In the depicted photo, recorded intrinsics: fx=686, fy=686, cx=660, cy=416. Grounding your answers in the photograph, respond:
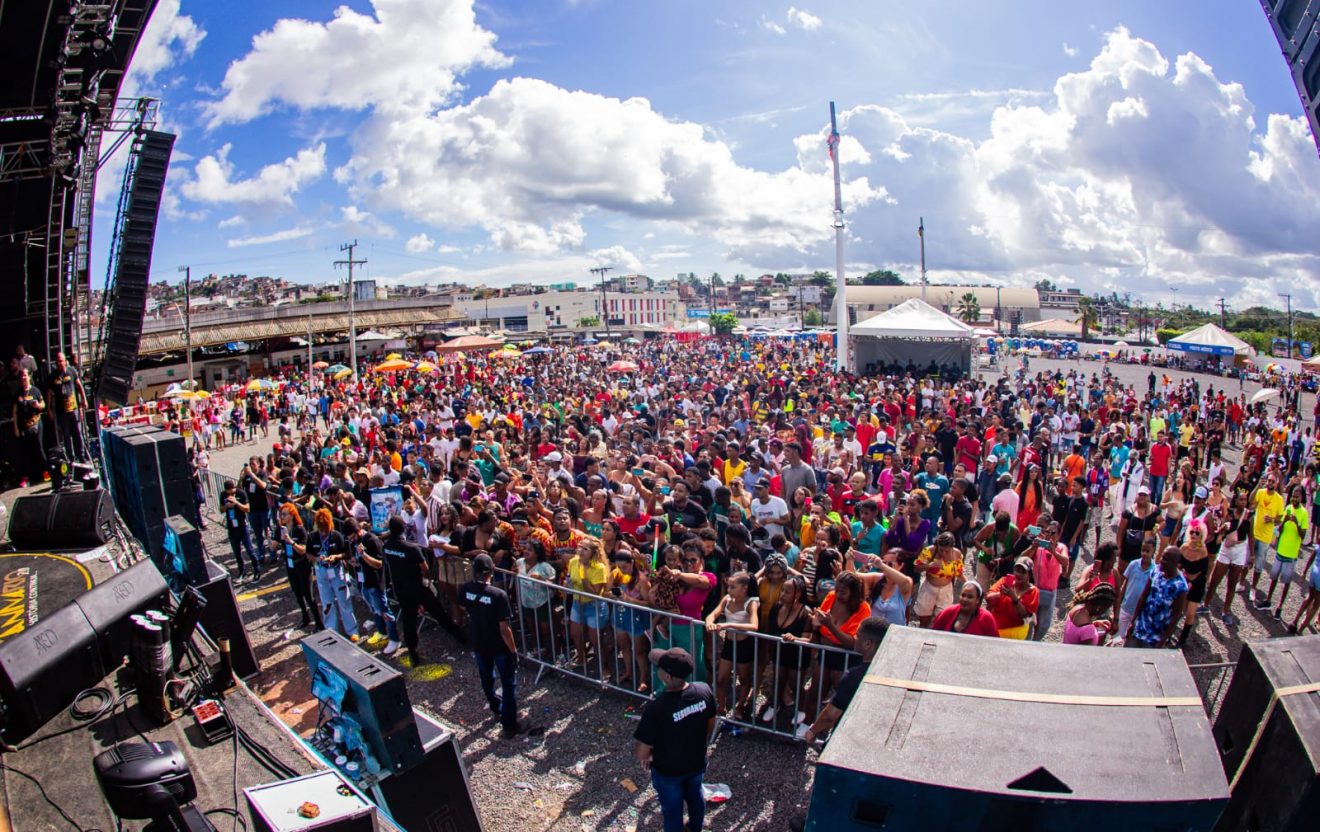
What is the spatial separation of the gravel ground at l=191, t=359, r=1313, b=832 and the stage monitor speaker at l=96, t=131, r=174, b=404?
28.7 feet

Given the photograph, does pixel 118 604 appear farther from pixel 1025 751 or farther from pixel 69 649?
pixel 1025 751

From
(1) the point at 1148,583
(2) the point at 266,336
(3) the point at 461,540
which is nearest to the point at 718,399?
(3) the point at 461,540

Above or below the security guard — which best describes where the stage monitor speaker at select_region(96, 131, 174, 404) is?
above

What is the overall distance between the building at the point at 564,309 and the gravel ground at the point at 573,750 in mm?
74868

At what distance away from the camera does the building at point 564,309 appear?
94688 mm

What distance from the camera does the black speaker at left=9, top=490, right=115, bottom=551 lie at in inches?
305

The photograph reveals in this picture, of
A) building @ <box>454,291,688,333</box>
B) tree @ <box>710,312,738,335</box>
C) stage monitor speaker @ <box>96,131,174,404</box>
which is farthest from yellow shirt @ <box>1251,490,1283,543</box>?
building @ <box>454,291,688,333</box>

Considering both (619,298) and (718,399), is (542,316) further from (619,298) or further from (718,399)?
(718,399)

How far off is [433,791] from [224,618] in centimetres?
364

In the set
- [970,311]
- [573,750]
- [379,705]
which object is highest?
[970,311]

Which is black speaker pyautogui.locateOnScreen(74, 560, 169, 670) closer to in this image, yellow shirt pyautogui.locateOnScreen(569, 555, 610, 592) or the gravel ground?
the gravel ground

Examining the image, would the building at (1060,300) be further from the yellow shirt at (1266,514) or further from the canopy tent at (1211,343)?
the yellow shirt at (1266,514)

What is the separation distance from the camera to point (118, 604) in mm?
5324

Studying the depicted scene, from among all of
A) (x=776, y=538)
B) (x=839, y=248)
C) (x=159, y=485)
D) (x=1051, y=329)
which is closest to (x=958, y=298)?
(x=1051, y=329)
